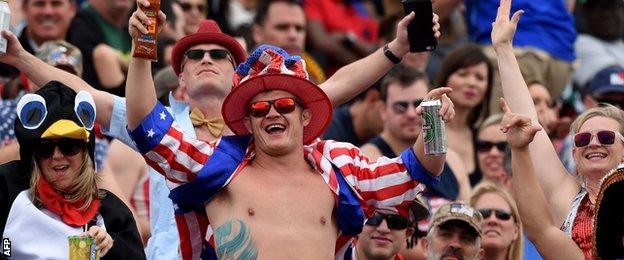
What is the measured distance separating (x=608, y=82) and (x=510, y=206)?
98.5 inches

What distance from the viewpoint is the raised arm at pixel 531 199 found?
8.57m

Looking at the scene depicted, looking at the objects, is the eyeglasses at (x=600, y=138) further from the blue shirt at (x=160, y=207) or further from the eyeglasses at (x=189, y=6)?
the eyeglasses at (x=189, y=6)

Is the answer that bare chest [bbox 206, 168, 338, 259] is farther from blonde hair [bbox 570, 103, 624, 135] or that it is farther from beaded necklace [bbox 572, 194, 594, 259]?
blonde hair [bbox 570, 103, 624, 135]

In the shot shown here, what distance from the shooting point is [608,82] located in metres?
12.6

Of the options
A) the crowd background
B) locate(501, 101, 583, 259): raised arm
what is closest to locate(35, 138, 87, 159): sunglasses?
the crowd background

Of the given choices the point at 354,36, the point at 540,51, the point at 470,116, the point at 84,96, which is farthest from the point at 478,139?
the point at 84,96

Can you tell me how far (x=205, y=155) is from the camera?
815cm

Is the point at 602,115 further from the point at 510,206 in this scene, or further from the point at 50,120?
the point at 50,120

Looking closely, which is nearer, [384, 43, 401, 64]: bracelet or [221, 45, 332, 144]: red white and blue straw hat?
[221, 45, 332, 144]: red white and blue straw hat

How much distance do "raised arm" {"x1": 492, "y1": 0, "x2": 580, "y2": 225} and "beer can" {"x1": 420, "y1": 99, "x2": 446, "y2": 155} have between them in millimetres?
1086

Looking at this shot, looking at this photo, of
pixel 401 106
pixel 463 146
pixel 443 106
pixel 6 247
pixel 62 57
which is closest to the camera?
pixel 443 106

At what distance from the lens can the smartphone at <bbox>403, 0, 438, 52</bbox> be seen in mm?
8570

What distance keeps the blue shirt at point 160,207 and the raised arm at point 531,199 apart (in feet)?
5.85

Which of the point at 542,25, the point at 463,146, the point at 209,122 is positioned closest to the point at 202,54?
the point at 209,122
